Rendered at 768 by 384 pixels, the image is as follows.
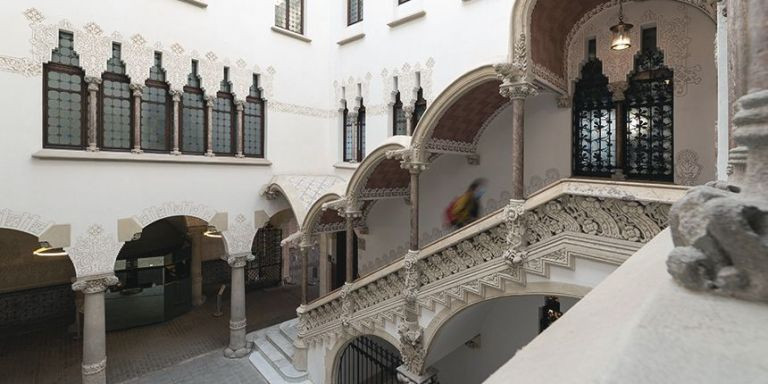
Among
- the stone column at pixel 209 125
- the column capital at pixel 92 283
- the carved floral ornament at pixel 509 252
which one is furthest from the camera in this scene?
the stone column at pixel 209 125

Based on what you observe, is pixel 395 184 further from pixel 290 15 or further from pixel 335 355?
pixel 290 15

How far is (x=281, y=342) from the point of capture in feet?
37.9

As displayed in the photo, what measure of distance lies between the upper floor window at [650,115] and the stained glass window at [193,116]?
10.9 m

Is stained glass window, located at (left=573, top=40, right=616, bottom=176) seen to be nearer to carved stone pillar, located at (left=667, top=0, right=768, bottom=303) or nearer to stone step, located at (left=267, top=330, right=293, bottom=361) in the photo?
carved stone pillar, located at (left=667, top=0, right=768, bottom=303)

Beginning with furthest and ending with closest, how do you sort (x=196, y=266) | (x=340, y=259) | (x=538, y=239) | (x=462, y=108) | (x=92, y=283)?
1. (x=196, y=266)
2. (x=340, y=259)
3. (x=92, y=283)
4. (x=462, y=108)
5. (x=538, y=239)

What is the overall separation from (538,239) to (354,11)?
11.0 meters

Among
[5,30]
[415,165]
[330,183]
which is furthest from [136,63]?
[415,165]

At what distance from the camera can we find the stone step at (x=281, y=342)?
1100cm

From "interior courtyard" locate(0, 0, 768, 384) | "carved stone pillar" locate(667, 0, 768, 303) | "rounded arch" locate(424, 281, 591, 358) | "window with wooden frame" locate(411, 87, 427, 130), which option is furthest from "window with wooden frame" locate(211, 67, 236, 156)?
"carved stone pillar" locate(667, 0, 768, 303)

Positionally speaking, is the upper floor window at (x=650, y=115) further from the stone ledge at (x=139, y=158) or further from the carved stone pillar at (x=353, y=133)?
the stone ledge at (x=139, y=158)

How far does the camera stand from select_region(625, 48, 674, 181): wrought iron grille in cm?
693

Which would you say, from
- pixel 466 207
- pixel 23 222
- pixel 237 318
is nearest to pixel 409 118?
pixel 466 207

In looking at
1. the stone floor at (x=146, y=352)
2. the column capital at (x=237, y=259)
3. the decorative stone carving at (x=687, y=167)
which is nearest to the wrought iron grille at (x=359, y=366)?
the stone floor at (x=146, y=352)

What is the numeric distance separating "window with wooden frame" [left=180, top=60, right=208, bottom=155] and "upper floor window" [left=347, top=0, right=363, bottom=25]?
533 centimetres
